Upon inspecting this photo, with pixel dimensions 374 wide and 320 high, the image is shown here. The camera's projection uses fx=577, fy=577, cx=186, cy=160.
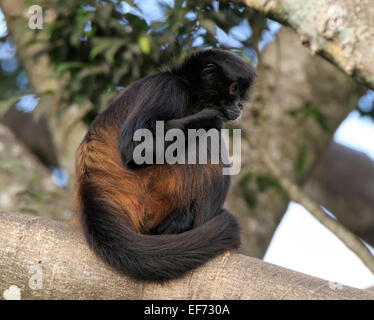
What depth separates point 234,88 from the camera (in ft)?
13.1

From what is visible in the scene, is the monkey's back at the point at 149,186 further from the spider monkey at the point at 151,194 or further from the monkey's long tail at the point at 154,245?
the monkey's long tail at the point at 154,245

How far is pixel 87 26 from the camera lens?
5.00 meters

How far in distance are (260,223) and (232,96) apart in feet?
7.57

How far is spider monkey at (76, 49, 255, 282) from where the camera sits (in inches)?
117

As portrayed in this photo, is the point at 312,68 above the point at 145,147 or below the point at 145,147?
below

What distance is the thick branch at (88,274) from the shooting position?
2.81 metres

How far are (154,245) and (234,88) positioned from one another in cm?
145

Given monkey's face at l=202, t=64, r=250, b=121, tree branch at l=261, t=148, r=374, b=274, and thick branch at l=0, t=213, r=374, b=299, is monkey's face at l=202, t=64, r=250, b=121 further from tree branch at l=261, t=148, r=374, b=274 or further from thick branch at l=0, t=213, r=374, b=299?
thick branch at l=0, t=213, r=374, b=299

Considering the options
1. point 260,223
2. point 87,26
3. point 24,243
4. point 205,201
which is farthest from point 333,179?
point 24,243

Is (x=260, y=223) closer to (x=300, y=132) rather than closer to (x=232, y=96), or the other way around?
(x=300, y=132)

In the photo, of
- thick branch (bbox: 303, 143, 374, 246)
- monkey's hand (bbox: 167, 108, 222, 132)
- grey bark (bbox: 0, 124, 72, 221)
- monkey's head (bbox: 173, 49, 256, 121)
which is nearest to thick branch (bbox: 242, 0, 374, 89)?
monkey's head (bbox: 173, 49, 256, 121)

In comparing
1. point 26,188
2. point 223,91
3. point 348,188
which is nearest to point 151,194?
point 223,91

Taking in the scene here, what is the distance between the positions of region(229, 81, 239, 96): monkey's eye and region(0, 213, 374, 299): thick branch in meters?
1.38

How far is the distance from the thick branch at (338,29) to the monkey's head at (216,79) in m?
0.51
